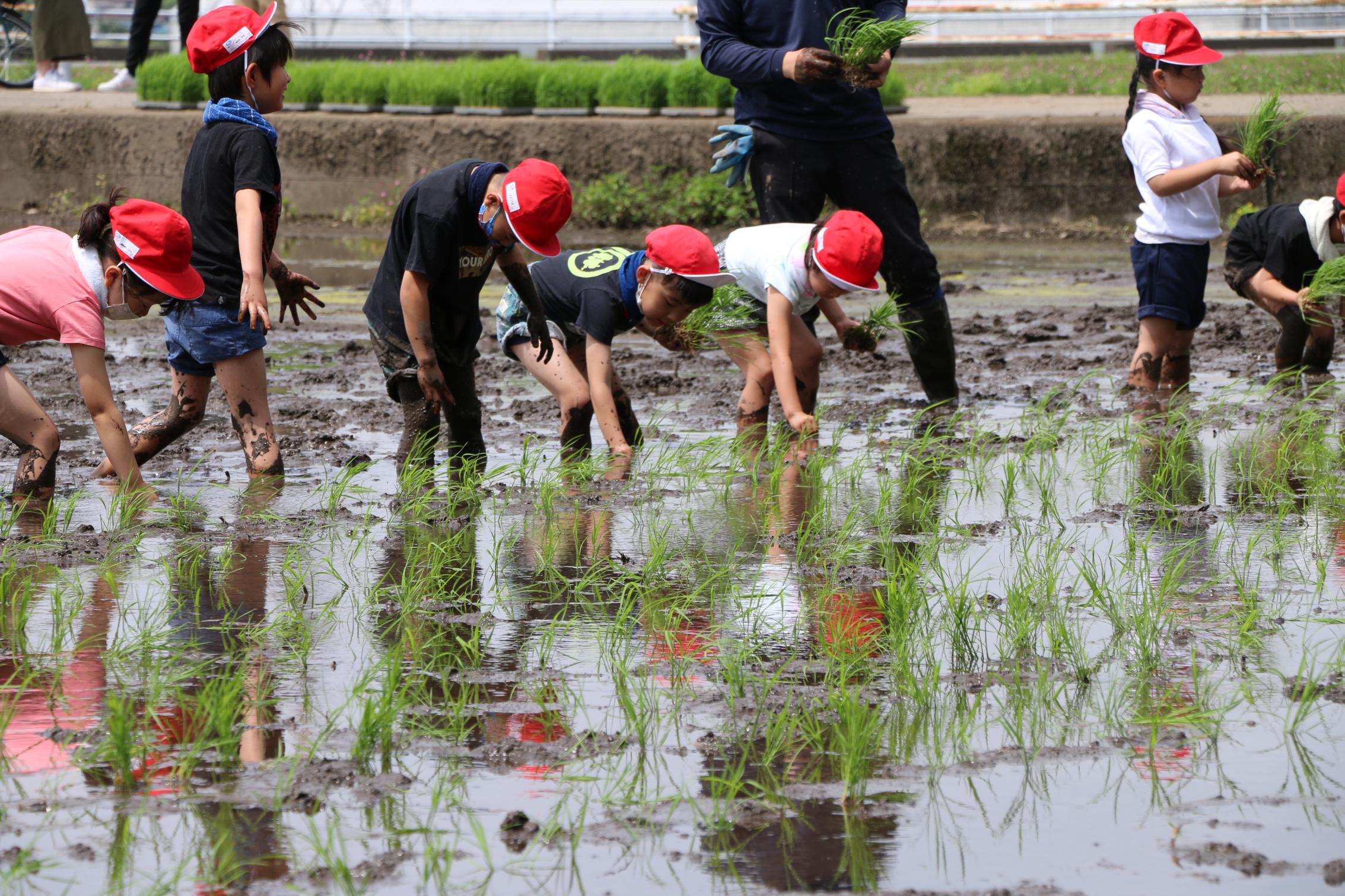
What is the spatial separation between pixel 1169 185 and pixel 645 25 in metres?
16.3

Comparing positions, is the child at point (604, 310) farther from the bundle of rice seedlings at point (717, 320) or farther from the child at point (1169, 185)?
the child at point (1169, 185)

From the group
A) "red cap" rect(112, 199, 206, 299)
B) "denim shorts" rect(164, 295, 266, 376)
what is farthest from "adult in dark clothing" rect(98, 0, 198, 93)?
"red cap" rect(112, 199, 206, 299)

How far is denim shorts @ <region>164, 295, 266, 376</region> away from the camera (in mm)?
5180

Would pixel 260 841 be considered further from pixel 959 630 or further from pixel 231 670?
pixel 959 630

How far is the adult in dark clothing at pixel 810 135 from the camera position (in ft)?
20.7

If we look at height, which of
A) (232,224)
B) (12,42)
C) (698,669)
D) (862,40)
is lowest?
(698,669)

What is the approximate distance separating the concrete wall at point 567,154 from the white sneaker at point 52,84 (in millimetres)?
1704

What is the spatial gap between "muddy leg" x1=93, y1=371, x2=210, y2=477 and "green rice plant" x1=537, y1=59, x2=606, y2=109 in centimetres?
829

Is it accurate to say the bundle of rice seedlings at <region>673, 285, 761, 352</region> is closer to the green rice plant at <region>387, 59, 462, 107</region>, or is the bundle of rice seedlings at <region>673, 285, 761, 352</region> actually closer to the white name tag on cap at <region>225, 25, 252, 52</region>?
the white name tag on cap at <region>225, 25, 252, 52</region>

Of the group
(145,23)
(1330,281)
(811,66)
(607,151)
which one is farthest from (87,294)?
(145,23)

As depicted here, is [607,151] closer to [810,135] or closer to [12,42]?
[810,135]

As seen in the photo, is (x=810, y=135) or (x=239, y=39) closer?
(x=239, y=39)

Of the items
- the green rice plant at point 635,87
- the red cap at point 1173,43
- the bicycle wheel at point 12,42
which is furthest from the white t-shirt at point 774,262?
the bicycle wheel at point 12,42

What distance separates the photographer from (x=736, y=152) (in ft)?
21.4
